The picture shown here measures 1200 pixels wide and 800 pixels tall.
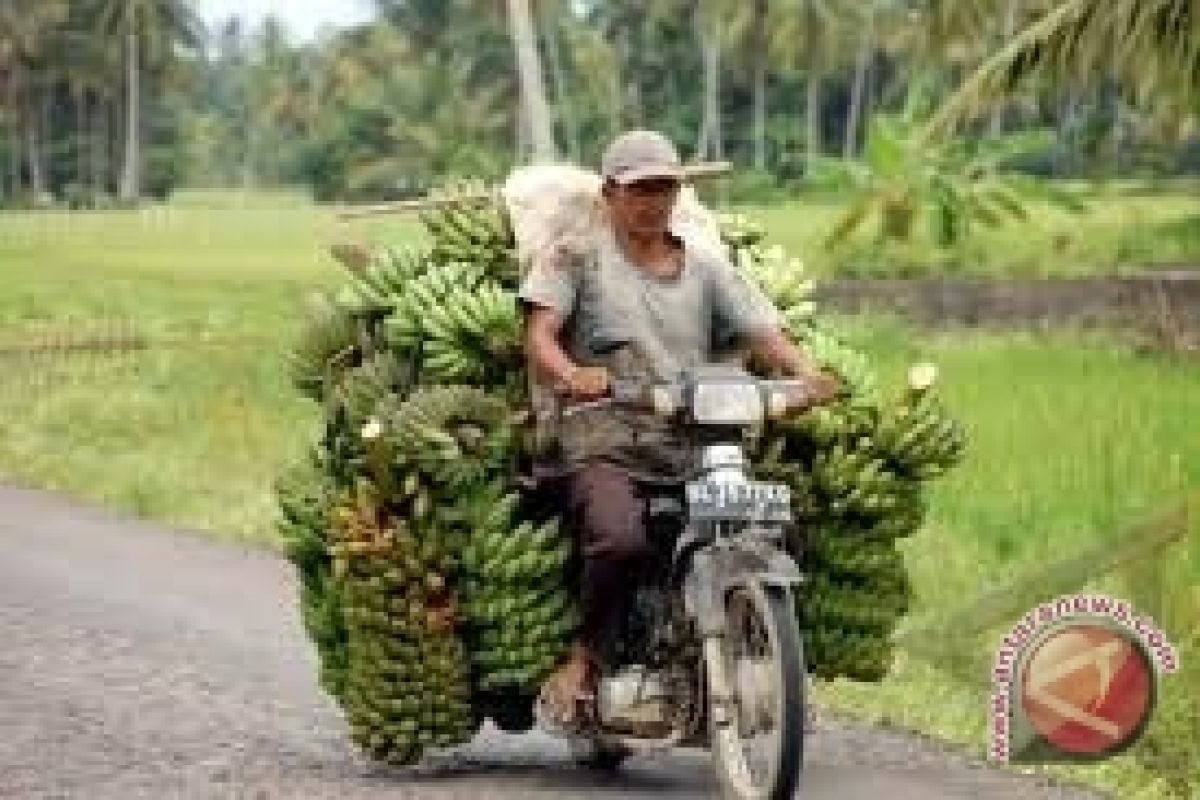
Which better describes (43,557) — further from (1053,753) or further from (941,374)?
(941,374)

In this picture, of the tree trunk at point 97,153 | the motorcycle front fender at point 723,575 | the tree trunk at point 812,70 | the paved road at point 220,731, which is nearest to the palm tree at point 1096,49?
the paved road at point 220,731

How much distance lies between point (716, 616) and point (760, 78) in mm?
81988

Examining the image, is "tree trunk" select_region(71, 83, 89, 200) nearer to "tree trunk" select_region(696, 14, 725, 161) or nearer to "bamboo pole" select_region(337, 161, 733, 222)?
"tree trunk" select_region(696, 14, 725, 161)

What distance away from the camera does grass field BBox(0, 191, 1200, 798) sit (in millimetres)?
11688

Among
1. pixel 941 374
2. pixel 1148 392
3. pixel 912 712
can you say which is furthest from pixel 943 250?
Answer: pixel 912 712

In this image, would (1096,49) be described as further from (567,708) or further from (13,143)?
A: (13,143)

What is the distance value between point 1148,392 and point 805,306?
1073 centimetres

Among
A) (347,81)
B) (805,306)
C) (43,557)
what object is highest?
(347,81)

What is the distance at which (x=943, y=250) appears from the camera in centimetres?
4197

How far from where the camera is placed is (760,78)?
3467 inches

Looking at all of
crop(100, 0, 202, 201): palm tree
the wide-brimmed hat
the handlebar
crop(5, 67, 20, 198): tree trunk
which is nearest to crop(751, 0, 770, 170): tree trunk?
crop(100, 0, 202, 201): palm tree

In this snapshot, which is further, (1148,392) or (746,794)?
(1148,392)

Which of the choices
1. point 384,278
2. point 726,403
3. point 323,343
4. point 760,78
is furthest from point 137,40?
point 726,403

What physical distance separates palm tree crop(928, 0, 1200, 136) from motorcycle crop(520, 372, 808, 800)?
13.2 metres
